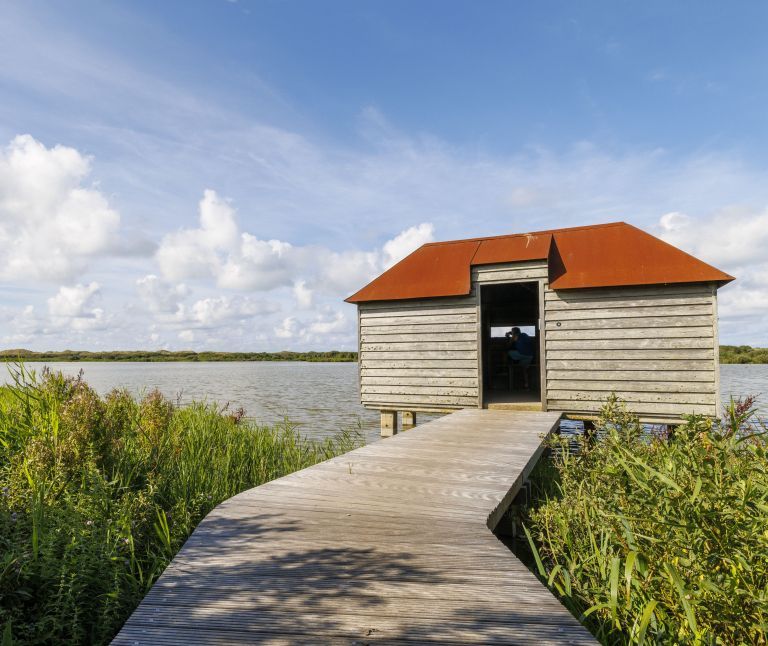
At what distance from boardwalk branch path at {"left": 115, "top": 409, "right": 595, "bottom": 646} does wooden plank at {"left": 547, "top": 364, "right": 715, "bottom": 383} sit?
5.91 m

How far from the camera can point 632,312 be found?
936cm

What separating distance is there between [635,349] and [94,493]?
8.90 m

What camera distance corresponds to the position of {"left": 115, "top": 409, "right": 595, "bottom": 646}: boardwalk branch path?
2047 millimetres

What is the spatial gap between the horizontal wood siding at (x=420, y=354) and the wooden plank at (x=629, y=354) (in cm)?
178

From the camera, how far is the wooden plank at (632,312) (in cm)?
898

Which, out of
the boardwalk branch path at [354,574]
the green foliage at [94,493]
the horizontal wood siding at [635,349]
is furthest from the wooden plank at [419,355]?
the boardwalk branch path at [354,574]

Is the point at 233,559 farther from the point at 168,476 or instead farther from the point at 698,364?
the point at 698,364

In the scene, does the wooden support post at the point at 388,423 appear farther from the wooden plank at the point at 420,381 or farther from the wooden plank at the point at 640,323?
the wooden plank at the point at 640,323

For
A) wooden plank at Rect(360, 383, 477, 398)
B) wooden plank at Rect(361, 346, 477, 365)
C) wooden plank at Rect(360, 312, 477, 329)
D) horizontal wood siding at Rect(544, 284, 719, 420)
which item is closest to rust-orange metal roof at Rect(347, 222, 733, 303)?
horizontal wood siding at Rect(544, 284, 719, 420)

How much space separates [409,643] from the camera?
195 centimetres

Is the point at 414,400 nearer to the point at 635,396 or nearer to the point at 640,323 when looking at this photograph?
the point at 635,396

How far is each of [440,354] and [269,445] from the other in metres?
4.54

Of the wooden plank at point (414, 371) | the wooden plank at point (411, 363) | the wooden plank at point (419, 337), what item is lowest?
the wooden plank at point (414, 371)

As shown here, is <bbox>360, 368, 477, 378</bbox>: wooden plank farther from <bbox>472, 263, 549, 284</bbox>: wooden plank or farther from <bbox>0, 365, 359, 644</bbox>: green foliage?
<bbox>0, 365, 359, 644</bbox>: green foliage
